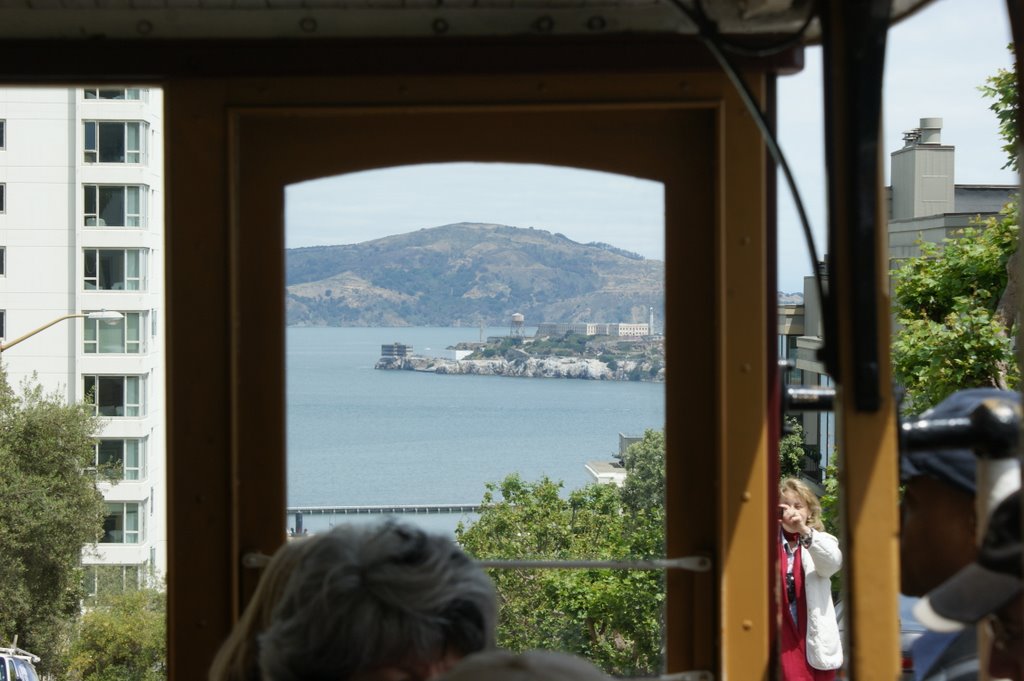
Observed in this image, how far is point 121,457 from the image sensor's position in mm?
41344

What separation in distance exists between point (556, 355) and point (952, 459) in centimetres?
137

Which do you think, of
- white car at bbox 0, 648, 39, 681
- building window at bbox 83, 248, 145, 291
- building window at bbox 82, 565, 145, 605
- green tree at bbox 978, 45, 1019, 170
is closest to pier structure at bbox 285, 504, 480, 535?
green tree at bbox 978, 45, 1019, 170

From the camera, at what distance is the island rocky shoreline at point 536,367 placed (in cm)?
270

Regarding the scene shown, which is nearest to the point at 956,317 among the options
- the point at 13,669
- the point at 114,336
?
the point at 13,669

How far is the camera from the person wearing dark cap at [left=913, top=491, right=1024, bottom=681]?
4.11ft

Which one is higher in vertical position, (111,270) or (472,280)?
(111,270)

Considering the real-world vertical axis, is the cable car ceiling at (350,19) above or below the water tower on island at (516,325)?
above

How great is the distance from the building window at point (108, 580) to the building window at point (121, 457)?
296 centimetres

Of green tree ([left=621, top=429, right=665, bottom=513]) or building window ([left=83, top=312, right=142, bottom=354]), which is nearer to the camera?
green tree ([left=621, top=429, right=665, bottom=513])

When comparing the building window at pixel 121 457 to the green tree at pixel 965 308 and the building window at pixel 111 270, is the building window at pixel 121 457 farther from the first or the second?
the green tree at pixel 965 308

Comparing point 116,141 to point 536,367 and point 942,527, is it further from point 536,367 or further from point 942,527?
point 942,527

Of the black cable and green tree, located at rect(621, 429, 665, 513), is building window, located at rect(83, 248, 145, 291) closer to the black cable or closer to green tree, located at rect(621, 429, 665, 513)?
green tree, located at rect(621, 429, 665, 513)

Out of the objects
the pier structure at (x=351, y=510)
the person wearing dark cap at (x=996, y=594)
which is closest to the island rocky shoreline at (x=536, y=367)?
the pier structure at (x=351, y=510)

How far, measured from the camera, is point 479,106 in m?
2.57
